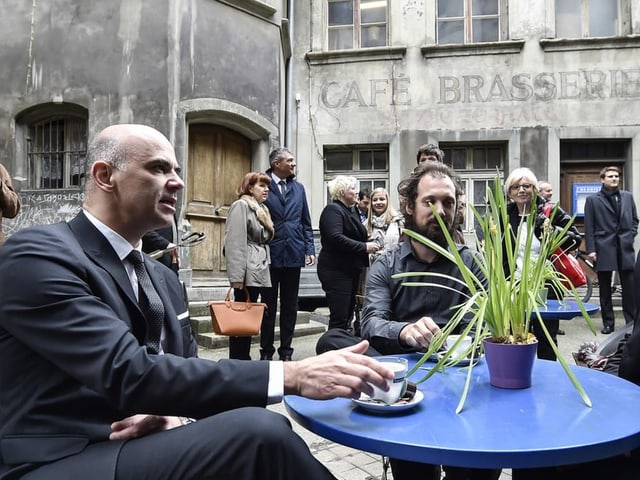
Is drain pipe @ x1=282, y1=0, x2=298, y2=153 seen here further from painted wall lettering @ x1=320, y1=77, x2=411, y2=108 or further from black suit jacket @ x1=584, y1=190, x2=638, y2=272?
black suit jacket @ x1=584, y1=190, x2=638, y2=272

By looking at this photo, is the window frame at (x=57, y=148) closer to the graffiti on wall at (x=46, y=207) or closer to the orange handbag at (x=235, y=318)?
the graffiti on wall at (x=46, y=207)

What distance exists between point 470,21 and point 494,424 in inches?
444

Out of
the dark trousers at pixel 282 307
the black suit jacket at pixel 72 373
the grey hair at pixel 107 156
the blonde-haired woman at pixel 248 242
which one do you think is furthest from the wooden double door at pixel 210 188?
the black suit jacket at pixel 72 373

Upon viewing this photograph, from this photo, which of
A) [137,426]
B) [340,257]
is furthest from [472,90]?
[137,426]

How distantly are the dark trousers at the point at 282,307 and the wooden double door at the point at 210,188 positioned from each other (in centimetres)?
353

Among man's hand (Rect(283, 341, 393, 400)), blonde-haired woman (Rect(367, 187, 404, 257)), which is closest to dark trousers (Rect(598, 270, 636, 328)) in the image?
blonde-haired woman (Rect(367, 187, 404, 257))

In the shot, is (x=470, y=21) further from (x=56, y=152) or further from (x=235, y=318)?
(x=235, y=318)

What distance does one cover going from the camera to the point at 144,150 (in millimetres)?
1661

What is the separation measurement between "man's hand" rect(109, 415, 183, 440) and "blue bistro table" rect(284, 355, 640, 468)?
322 mm

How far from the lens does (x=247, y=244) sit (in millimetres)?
4727

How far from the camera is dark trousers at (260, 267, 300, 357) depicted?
16.3 feet

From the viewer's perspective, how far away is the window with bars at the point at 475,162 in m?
10.9

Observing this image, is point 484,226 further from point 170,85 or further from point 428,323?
point 170,85

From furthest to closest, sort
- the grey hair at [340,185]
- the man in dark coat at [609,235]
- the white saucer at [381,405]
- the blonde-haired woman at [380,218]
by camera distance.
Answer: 1. the man in dark coat at [609,235]
2. the blonde-haired woman at [380,218]
3. the grey hair at [340,185]
4. the white saucer at [381,405]
